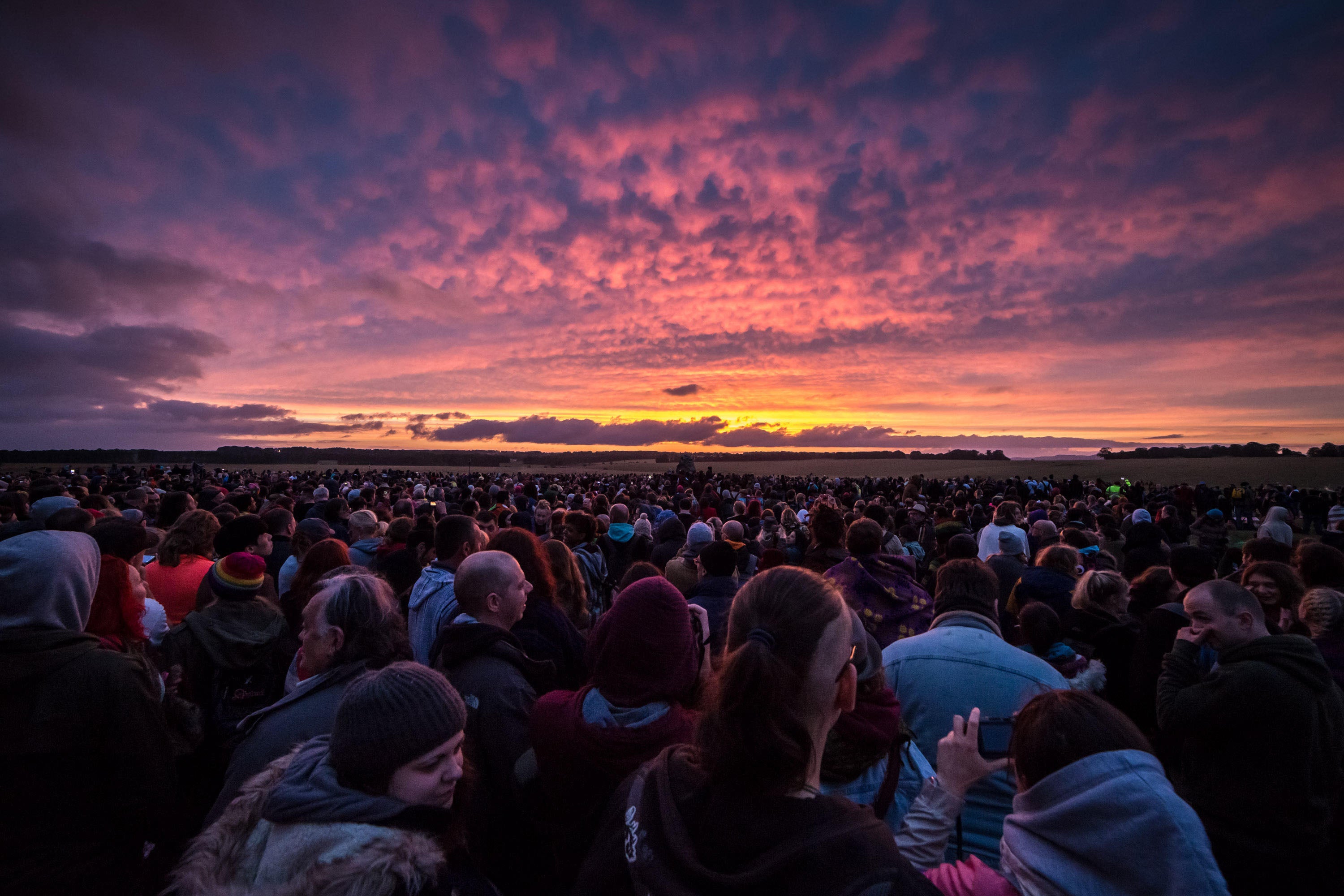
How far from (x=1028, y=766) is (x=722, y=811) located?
932 millimetres

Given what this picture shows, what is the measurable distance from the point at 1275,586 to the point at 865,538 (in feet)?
9.03

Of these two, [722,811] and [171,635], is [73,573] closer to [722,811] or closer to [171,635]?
[171,635]

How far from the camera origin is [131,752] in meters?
2.51

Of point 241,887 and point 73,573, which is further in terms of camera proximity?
point 73,573

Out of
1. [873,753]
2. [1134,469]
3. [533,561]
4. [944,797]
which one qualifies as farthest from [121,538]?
[1134,469]

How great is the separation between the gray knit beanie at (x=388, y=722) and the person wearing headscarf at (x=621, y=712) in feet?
2.11

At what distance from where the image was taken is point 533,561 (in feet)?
13.9

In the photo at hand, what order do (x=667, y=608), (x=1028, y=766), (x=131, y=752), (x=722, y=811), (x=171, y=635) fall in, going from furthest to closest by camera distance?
1. (x=171, y=635)
2. (x=131, y=752)
3. (x=667, y=608)
4. (x=1028, y=766)
5. (x=722, y=811)

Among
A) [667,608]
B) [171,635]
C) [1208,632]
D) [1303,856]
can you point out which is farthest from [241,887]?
[1303,856]

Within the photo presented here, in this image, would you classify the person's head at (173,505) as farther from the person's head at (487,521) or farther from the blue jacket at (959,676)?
the blue jacket at (959,676)

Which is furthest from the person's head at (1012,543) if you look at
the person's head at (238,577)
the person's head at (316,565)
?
the person's head at (238,577)

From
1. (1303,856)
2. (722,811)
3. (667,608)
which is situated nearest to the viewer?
(722,811)

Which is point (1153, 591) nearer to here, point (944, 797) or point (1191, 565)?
point (1191, 565)

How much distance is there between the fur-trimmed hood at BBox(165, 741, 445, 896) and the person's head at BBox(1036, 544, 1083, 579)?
5.60 meters
